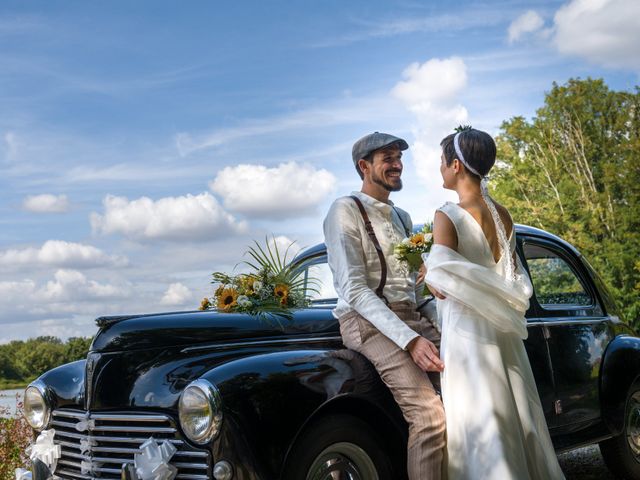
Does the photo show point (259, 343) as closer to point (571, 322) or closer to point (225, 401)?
point (225, 401)

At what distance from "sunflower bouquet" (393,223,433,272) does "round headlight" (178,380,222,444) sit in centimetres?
137

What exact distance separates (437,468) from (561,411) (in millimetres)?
2063

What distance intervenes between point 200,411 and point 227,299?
145 centimetres

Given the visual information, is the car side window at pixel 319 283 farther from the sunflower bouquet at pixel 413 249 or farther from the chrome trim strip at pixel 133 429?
the chrome trim strip at pixel 133 429

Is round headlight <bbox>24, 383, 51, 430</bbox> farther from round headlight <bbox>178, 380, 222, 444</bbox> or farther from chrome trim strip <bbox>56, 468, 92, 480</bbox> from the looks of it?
round headlight <bbox>178, 380, 222, 444</bbox>

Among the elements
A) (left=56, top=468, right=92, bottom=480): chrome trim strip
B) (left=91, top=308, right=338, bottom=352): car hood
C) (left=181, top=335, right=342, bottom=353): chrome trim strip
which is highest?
(left=91, top=308, right=338, bottom=352): car hood

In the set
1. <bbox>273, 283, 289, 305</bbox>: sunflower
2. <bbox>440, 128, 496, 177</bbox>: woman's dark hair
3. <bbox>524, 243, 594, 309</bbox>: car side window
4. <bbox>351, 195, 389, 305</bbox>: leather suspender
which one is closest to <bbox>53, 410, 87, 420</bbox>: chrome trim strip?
<bbox>273, 283, 289, 305</bbox>: sunflower

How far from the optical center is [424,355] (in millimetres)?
4133

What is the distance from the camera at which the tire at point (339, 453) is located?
151 inches

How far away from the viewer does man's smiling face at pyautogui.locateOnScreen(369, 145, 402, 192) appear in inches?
183

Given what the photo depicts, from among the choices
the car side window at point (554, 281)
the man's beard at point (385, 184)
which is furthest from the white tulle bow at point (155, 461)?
the car side window at point (554, 281)

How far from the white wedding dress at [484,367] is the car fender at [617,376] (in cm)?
216

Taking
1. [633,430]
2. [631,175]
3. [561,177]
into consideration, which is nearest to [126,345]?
[633,430]

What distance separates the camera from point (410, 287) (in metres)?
4.61
